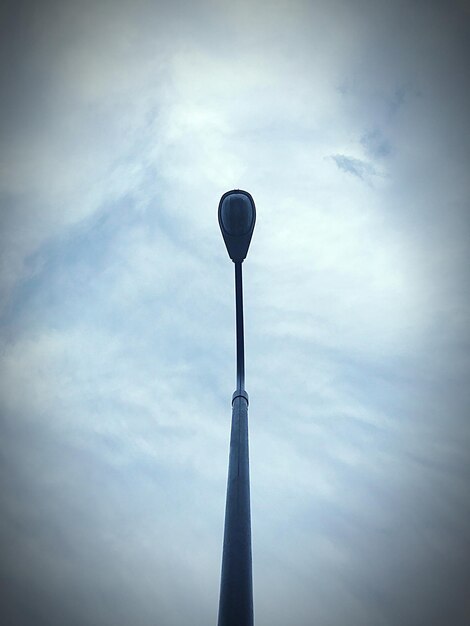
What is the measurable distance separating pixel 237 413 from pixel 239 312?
2.04 m

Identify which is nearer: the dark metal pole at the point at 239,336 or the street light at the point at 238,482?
the street light at the point at 238,482

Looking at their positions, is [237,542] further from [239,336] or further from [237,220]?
[237,220]

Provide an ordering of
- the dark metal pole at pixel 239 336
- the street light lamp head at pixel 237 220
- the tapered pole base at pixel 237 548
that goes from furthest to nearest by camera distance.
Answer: the street light lamp head at pixel 237 220, the dark metal pole at pixel 239 336, the tapered pole base at pixel 237 548

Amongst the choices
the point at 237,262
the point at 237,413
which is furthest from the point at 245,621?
the point at 237,262

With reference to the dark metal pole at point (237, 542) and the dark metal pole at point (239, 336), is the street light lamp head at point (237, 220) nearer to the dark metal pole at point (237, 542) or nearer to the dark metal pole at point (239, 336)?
the dark metal pole at point (239, 336)

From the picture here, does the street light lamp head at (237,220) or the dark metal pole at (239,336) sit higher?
the street light lamp head at (237,220)

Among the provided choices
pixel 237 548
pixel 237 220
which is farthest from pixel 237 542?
pixel 237 220

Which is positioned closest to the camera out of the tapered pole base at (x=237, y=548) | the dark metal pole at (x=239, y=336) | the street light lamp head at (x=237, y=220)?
the tapered pole base at (x=237, y=548)

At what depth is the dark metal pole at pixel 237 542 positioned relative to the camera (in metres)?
4.99

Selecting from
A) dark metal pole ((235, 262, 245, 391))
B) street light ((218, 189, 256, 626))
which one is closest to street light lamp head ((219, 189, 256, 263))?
street light ((218, 189, 256, 626))

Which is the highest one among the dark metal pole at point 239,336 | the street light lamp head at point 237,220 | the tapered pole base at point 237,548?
the street light lamp head at point 237,220

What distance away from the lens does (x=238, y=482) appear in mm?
6148

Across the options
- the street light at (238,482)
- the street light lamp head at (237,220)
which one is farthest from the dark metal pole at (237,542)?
the street light lamp head at (237,220)

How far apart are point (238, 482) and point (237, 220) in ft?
16.0
